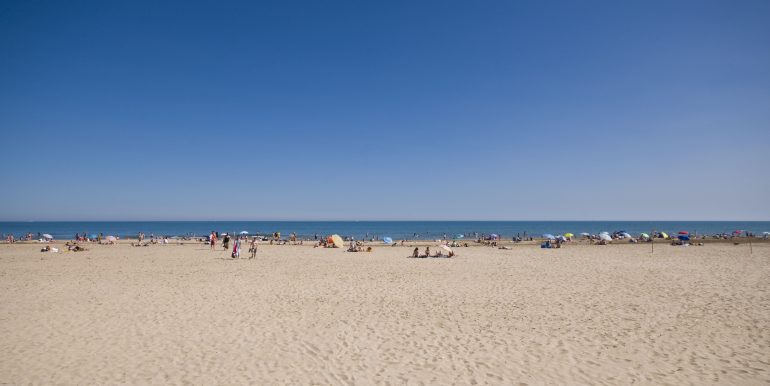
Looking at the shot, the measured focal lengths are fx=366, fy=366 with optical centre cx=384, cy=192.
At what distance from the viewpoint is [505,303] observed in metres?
11.8

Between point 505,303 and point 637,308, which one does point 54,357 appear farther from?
point 637,308

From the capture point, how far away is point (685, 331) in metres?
8.91

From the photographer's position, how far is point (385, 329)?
9125 mm

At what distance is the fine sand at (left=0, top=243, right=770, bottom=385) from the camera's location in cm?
662

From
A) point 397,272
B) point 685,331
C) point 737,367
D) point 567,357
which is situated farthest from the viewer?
point 397,272

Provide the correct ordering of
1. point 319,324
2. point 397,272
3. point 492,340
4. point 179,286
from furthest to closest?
point 397,272, point 179,286, point 319,324, point 492,340

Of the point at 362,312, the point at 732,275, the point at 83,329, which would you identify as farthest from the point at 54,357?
the point at 732,275

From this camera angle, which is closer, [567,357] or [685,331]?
[567,357]

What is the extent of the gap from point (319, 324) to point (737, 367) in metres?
8.75

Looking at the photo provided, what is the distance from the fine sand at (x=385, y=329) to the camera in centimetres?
662

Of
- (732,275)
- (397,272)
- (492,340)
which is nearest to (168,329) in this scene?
(492,340)

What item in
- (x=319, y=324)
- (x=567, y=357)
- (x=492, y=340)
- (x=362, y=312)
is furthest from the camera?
(x=362, y=312)

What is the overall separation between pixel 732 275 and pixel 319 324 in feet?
63.5

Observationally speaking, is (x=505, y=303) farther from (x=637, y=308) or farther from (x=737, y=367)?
(x=737, y=367)
